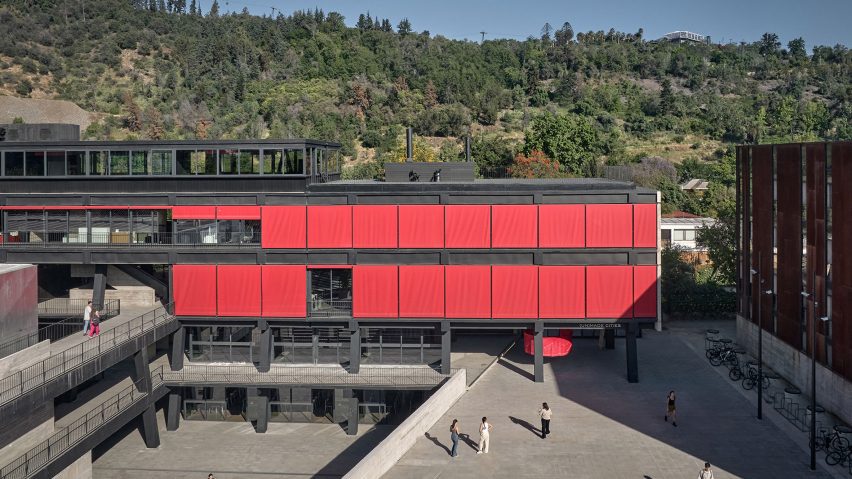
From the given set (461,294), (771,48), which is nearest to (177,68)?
(461,294)

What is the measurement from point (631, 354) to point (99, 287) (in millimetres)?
26289

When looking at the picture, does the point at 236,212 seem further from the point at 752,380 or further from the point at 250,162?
the point at 752,380

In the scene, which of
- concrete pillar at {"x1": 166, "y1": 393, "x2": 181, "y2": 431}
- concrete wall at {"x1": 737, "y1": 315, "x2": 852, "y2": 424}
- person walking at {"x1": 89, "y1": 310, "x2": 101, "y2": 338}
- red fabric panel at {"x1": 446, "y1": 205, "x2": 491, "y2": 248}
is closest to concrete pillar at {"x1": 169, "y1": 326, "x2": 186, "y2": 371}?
concrete pillar at {"x1": 166, "y1": 393, "x2": 181, "y2": 431}

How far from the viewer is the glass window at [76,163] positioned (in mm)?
42062

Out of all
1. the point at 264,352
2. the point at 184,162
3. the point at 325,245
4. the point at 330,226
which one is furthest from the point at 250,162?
the point at 264,352

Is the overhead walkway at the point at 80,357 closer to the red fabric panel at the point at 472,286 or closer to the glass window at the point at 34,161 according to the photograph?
the glass window at the point at 34,161

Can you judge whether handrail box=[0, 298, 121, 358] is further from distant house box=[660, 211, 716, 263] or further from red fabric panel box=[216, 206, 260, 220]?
distant house box=[660, 211, 716, 263]

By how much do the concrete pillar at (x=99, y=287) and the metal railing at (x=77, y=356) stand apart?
293 centimetres

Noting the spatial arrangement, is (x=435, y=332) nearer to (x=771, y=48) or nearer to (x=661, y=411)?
(x=661, y=411)

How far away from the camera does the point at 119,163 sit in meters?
42.0

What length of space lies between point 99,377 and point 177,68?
87.3 meters

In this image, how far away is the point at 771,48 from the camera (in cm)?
16162

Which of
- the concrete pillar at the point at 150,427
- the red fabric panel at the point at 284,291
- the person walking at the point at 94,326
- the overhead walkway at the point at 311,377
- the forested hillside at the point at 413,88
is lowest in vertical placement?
the concrete pillar at the point at 150,427

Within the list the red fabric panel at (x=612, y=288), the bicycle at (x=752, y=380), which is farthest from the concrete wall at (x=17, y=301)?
the bicycle at (x=752, y=380)
